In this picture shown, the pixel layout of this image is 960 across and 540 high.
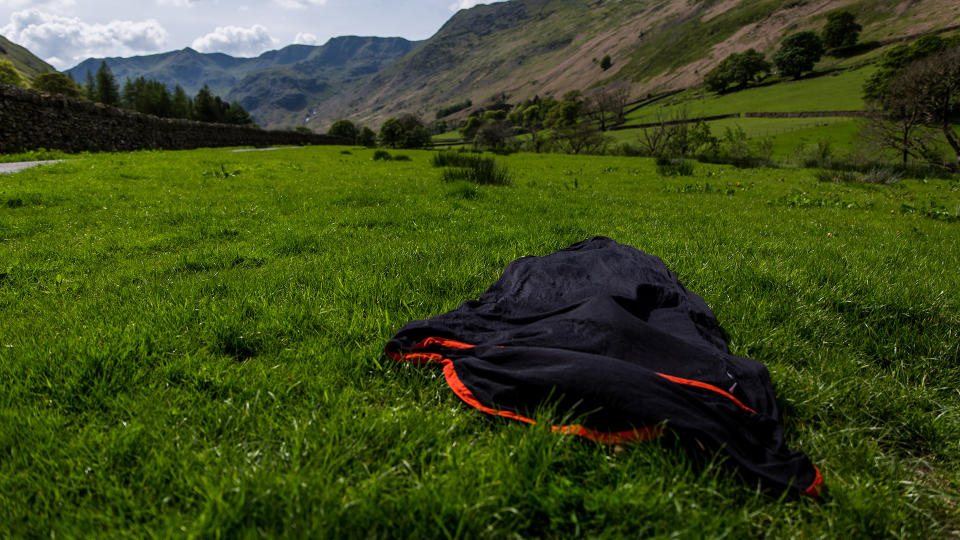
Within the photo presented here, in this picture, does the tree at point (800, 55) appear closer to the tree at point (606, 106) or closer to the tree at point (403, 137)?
the tree at point (606, 106)

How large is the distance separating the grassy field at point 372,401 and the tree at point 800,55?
5190 inches

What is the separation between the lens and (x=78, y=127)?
19.6 meters

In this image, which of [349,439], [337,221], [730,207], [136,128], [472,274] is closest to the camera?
[349,439]

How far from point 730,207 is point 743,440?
9673mm

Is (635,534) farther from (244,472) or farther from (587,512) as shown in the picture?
(244,472)

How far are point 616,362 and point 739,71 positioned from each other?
137m

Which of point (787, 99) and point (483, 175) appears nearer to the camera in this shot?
point (483, 175)

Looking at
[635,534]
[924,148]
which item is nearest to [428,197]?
[635,534]

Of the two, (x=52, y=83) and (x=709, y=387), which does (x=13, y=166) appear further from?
(x=52, y=83)

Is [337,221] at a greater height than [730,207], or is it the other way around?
[337,221]

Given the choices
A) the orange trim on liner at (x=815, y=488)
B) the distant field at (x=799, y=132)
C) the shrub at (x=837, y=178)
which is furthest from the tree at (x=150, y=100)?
the distant field at (x=799, y=132)

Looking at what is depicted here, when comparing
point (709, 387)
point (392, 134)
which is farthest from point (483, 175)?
point (392, 134)

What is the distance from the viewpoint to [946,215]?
29.4 feet

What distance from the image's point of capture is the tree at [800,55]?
326 ft
